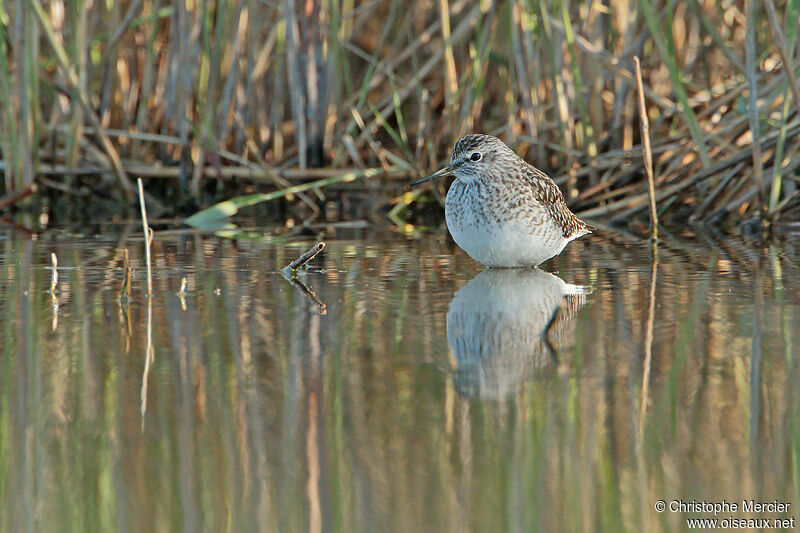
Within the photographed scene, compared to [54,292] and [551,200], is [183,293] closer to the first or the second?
[54,292]

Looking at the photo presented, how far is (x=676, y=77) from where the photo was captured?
5926 mm

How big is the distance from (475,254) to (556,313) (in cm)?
115

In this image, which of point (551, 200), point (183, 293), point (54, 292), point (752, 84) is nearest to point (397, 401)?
point (183, 293)

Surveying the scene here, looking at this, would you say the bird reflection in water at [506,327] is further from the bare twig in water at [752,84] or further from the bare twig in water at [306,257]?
the bare twig in water at [752,84]

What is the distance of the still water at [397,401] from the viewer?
2.16 m

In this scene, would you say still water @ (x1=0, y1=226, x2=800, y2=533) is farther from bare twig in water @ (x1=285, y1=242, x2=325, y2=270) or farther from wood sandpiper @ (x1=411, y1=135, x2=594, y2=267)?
wood sandpiper @ (x1=411, y1=135, x2=594, y2=267)

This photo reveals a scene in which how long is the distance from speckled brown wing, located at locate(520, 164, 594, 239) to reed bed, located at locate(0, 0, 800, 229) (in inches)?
41.7

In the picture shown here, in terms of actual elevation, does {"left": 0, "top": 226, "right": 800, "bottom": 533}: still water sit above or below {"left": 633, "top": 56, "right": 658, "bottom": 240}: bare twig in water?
below

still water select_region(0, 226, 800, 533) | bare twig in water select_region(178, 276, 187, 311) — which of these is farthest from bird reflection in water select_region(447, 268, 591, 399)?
bare twig in water select_region(178, 276, 187, 311)

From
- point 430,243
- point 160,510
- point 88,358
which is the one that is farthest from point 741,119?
point 160,510

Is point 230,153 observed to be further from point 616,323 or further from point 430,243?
point 616,323

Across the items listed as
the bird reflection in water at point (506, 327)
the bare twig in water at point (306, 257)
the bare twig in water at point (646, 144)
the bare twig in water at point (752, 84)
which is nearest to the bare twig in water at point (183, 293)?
the bare twig in water at point (306, 257)

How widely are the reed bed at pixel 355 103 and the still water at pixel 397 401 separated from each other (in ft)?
7.12

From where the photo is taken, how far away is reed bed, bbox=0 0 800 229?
6688mm
